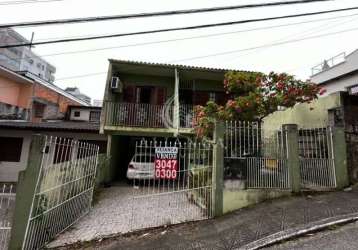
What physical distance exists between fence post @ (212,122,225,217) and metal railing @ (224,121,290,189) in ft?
0.56

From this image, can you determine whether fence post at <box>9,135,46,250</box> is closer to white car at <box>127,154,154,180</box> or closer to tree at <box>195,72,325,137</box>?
white car at <box>127,154,154,180</box>

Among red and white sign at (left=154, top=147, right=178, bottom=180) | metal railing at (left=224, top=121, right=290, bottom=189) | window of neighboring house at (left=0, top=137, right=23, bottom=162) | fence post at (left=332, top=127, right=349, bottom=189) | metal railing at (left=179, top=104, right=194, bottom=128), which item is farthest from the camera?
window of neighboring house at (left=0, top=137, right=23, bottom=162)

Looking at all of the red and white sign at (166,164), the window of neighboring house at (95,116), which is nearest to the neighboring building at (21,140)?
the window of neighboring house at (95,116)

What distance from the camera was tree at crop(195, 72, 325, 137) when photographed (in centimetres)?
840

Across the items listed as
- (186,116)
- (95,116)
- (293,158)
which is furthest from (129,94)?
(293,158)

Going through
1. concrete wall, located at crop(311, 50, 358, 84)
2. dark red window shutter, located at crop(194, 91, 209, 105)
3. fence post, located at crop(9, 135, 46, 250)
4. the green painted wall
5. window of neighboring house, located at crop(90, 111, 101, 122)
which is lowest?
fence post, located at crop(9, 135, 46, 250)

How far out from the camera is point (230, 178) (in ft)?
22.7

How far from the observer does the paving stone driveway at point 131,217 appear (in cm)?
630

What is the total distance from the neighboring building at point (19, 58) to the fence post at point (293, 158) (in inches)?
822

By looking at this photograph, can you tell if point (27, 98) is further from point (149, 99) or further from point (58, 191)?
point (58, 191)

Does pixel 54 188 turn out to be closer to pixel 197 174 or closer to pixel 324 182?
pixel 197 174

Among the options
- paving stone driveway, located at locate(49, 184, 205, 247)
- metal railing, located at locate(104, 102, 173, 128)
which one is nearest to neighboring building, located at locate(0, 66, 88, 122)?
metal railing, located at locate(104, 102, 173, 128)

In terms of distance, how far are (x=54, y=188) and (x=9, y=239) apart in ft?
3.92

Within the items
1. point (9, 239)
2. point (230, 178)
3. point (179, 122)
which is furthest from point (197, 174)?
point (179, 122)
